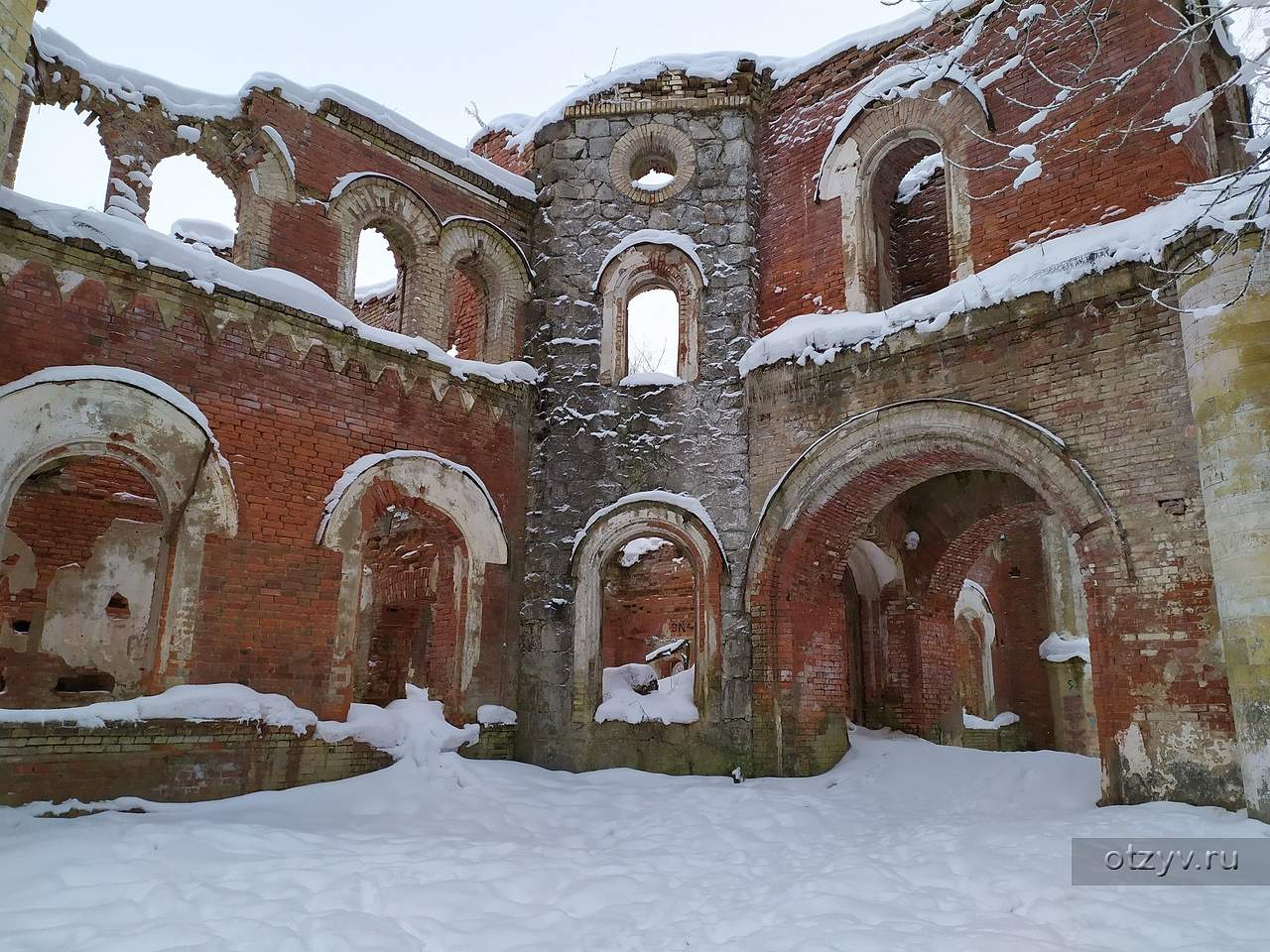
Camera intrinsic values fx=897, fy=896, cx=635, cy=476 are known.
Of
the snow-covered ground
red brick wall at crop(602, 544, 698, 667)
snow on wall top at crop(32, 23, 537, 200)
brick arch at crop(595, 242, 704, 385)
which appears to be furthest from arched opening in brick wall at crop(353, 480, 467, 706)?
snow on wall top at crop(32, 23, 537, 200)

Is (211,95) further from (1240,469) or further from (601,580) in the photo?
(1240,469)

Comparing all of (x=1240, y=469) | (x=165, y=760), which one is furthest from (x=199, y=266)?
(x=1240, y=469)

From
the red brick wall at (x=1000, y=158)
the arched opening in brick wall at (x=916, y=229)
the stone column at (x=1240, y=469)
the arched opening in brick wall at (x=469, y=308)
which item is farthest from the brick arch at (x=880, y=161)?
the arched opening in brick wall at (x=469, y=308)

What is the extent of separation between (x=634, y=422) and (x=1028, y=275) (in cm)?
438

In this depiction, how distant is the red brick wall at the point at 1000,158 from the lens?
8188 mm

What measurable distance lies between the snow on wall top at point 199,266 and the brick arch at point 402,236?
19.1 inches

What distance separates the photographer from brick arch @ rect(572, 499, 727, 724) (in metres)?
9.56

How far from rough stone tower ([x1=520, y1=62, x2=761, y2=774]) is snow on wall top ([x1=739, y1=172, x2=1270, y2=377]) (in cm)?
85

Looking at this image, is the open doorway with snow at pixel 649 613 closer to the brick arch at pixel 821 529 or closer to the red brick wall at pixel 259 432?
the brick arch at pixel 821 529

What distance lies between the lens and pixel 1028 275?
26.6 feet

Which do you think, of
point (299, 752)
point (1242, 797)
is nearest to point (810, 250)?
point (1242, 797)

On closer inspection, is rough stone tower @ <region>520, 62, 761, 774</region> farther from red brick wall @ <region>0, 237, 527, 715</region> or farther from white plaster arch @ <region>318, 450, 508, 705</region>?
red brick wall @ <region>0, 237, 527, 715</region>

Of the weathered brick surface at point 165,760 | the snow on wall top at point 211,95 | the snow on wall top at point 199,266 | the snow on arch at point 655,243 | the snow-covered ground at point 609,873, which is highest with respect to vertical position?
the snow on wall top at point 211,95

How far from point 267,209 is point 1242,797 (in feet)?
32.6
